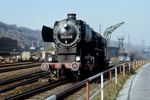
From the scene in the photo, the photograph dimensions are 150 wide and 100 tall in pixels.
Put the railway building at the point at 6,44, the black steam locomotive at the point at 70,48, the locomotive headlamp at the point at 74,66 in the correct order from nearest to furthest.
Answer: the locomotive headlamp at the point at 74,66, the black steam locomotive at the point at 70,48, the railway building at the point at 6,44

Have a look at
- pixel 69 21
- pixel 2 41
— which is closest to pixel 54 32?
pixel 69 21

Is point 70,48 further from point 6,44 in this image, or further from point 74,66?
point 6,44

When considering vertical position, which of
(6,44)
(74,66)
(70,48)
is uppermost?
(6,44)

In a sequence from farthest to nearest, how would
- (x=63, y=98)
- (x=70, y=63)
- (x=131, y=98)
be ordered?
1. (x=70, y=63)
2. (x=63, y=98)
3. (x=131, y=98)

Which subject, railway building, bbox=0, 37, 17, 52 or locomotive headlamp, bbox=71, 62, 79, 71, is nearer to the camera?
locomotive headlamp, bbox=71, 62, 79, 71

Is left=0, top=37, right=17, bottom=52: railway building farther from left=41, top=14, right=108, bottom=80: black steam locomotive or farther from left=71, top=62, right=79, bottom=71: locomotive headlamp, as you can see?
left=71, top=62, right=79, bottom=71: locomotive headlamp

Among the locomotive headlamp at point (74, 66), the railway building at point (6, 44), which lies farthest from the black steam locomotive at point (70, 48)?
the railway building at point (6, 44)

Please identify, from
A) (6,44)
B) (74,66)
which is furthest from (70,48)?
(6,44)

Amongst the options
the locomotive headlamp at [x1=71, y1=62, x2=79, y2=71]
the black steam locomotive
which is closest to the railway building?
the black steam locomotive

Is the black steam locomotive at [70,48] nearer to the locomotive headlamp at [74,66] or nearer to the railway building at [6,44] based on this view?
the locomotive headlamp at [74,66]

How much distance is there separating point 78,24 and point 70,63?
2.23m

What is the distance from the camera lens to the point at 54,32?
12.5 m

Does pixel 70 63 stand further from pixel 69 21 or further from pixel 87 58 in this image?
pixel 69 21

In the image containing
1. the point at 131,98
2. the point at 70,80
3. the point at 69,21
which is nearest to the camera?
the point at 131,98
